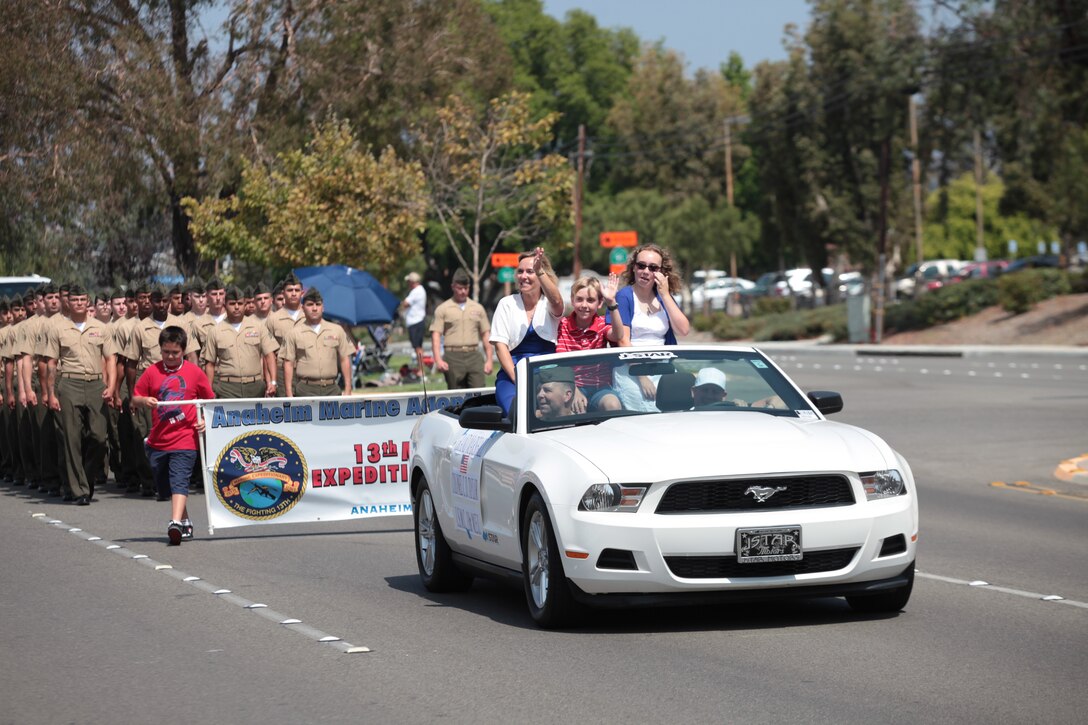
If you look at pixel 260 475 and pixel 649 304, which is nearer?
pixel 649 304

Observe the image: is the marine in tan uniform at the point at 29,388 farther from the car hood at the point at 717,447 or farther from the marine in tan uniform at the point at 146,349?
the car hood at the point at 717,447

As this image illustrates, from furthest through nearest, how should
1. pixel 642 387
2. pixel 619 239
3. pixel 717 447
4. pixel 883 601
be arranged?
1. pixel 619 239
2. pixel 642 387
3. pixel 883 601
4. pixel 717 447

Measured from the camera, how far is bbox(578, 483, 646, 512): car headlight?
8492mm

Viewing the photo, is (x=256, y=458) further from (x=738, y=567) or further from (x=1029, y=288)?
(x=1029, y=288)

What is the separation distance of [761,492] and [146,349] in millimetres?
10842

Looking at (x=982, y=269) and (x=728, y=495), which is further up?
(x=982, y=269)

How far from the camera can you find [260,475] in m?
14.3

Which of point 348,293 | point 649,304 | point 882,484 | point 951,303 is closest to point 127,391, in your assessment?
point 649,304

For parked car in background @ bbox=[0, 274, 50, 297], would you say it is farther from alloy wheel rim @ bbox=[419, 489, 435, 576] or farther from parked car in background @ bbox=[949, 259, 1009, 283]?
parked car in background @ bbox=[949, 259, 1009, 283]

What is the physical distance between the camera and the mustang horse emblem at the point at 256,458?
14.3 meters

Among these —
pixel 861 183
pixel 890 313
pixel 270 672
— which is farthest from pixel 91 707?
pixel 861 183

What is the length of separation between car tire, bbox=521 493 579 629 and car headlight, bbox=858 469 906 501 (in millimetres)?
1520

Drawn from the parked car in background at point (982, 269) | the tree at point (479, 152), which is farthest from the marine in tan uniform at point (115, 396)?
the parked car in background at point (982, 269)

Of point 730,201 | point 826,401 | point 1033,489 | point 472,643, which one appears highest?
point 730,201
